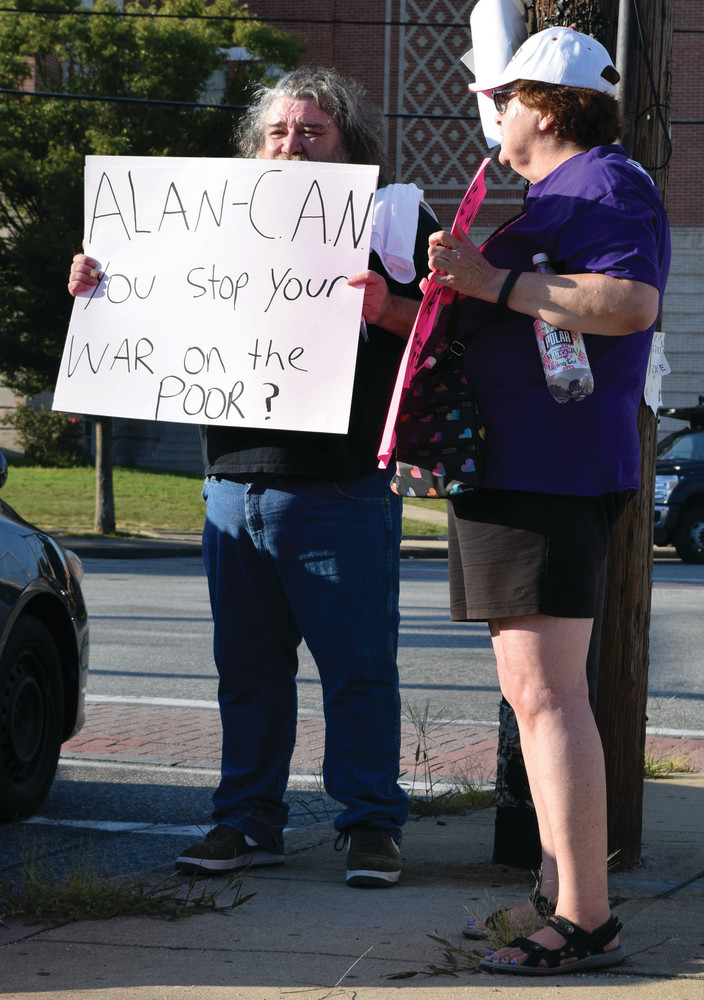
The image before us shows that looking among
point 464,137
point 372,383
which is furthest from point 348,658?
point 464,137

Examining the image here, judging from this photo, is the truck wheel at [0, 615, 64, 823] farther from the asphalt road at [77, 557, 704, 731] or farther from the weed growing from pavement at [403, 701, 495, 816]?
the asphalt road at [77, 557, 704, 731]

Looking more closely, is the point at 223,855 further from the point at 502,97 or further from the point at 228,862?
the point at 502,97

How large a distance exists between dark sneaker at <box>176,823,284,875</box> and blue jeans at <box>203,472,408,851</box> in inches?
1.2

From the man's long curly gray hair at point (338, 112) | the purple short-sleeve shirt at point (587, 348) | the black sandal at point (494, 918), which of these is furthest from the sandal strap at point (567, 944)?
the man's long curly gray hair at point (338, 112)

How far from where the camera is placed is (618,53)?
150 inches

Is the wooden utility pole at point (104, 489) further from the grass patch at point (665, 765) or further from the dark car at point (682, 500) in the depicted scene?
the grass patch at point (665, 765)

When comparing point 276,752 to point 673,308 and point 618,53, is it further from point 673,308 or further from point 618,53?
point 673,308

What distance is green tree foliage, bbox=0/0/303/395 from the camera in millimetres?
19781

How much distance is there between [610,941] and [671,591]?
11351 mm

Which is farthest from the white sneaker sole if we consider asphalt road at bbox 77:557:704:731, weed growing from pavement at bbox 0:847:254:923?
asphalt road at bbox 77:557:704:731

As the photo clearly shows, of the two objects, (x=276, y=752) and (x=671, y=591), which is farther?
(x=671, y=591)

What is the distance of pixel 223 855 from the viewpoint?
3.67 meters

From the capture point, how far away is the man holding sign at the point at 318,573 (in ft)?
11.9

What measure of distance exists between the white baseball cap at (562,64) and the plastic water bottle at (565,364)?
56cm
